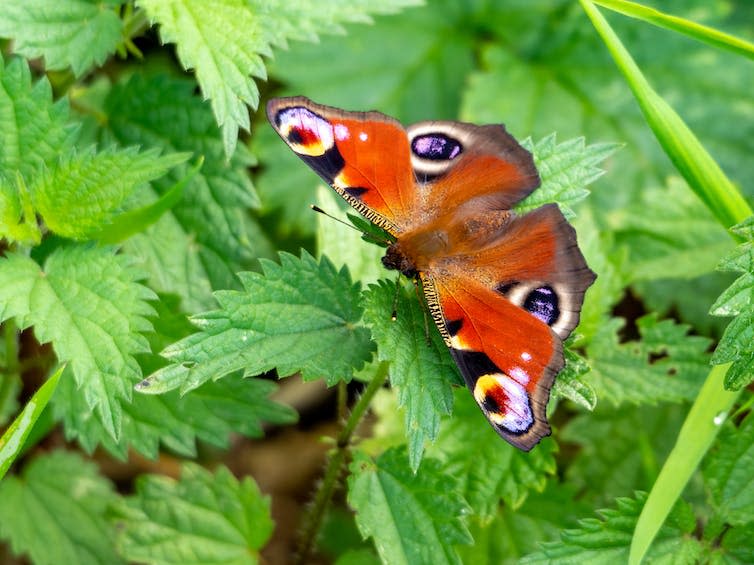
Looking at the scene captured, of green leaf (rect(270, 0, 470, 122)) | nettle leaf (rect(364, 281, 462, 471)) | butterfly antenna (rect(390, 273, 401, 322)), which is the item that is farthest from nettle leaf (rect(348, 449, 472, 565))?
green leaf (rect(270, 0, 470, 122))

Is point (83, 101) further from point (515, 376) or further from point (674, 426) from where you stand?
point (674, 426)

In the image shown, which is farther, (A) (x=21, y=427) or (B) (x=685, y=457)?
(B) (x=685, y=457)

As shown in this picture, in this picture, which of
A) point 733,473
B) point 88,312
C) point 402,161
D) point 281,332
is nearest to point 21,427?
point 88,312

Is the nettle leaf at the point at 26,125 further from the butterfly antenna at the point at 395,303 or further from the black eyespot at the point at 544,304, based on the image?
the black eyespot at the point at 544,304

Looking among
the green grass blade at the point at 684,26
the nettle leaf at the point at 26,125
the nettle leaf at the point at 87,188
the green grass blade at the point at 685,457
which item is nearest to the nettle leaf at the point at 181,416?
the nettle leaf at the point at 87,188

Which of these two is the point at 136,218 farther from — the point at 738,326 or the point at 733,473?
the point at 733,473

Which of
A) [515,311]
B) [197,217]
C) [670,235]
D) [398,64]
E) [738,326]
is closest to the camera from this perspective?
[515,311]

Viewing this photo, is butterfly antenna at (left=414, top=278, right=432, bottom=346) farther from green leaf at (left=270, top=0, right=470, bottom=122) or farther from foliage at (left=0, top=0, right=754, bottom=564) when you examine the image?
green leaf at (left=270, top=0, right=470, bottom=122)
